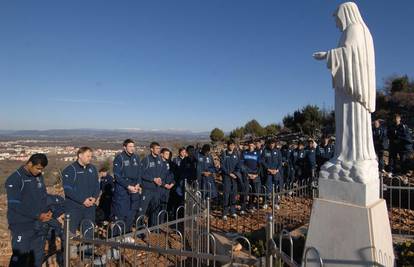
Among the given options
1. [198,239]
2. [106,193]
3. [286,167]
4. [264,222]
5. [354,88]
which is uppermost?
[354,88]

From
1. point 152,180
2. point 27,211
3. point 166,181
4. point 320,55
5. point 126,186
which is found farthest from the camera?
point 166,181

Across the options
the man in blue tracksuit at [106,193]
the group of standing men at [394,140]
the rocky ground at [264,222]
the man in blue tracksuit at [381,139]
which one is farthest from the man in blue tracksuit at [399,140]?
the man in blue tracksuit at [106,193]

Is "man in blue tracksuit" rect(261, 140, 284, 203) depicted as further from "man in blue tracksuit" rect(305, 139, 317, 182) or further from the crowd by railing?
"man in blue tracksuit" rect(305, 139, 317, 182)

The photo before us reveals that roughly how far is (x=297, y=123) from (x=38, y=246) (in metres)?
29.7

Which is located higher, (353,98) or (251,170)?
(353,98)

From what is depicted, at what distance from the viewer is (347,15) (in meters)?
4.38

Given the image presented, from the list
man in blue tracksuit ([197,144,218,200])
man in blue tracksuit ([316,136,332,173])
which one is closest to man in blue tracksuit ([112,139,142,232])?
man in blue tracksuit ([197,144,218,200])

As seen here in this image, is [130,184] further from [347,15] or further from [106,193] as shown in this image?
[347,15]

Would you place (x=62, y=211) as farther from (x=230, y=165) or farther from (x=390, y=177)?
(x=390, y=177)

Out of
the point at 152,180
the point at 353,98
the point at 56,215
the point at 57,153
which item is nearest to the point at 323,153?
the point at 152,180

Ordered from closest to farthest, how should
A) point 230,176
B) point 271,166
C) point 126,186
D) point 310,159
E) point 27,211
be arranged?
point 27,211 → point 126,186 → point 230,176 → point 271,166 → point 310,159

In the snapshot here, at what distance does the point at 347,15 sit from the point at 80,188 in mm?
4763

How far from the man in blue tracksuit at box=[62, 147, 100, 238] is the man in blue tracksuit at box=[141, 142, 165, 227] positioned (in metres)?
1.56

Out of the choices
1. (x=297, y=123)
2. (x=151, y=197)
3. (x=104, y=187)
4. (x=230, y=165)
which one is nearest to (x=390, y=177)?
(x=230, y=165)
